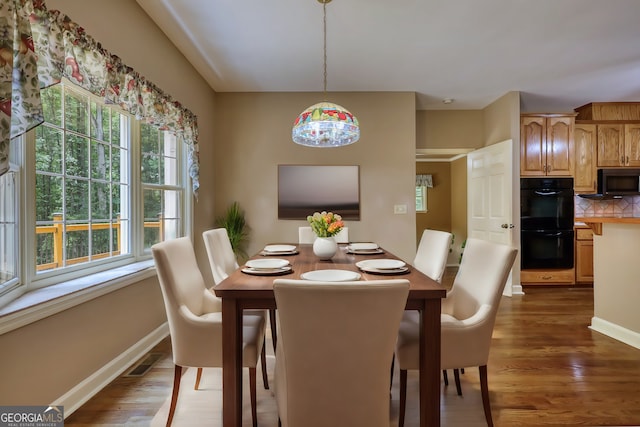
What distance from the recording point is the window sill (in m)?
1.43

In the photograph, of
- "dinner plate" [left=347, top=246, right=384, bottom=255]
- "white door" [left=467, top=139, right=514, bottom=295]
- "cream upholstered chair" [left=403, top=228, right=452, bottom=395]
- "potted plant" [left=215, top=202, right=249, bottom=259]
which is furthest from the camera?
"white door" [left=467, top=139, right=514, bottom=295]

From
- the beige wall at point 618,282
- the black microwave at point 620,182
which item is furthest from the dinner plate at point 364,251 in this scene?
the black microwave at point 620,182

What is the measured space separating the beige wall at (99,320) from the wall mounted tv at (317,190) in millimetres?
1484

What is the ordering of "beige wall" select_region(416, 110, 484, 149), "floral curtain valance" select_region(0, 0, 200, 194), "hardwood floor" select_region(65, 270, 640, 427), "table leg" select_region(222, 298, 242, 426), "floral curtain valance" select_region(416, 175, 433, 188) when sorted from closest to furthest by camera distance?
"floral curtain valance" select_region(0, 0, 200, 194) → "table leg" select_region(222, 298, 242, 426) → "hardwood floor" select_region(65, 270, 640, 427) → "beige wall" select_region(416, 110, 484, 149) → "floral curtain valance" select_region(416, 175, 433, 188)

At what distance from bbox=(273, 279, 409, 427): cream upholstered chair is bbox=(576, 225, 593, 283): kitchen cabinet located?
469 centimetres

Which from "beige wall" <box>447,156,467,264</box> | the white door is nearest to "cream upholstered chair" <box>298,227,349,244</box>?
the white door

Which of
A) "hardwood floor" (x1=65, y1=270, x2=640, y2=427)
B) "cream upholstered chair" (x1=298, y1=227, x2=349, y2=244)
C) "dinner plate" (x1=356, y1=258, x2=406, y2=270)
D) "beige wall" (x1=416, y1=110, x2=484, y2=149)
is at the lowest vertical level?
"hardwood floor" (x1=65, y1=270, x2=640, y2=427)

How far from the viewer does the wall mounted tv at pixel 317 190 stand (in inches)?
165

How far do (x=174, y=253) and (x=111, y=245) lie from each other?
100 cm

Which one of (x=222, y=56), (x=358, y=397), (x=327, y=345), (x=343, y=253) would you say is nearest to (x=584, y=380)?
(x=343, y=253)

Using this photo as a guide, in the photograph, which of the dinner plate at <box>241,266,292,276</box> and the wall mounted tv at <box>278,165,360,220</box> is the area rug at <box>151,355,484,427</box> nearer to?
the dinner plate at <box>241,266,292,276</box>

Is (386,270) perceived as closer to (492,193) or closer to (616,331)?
(616,331)

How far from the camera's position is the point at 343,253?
2.44 m

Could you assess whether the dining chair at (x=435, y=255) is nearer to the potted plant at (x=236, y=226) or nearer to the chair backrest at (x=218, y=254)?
the chair backrest at (x=218, y=254)
